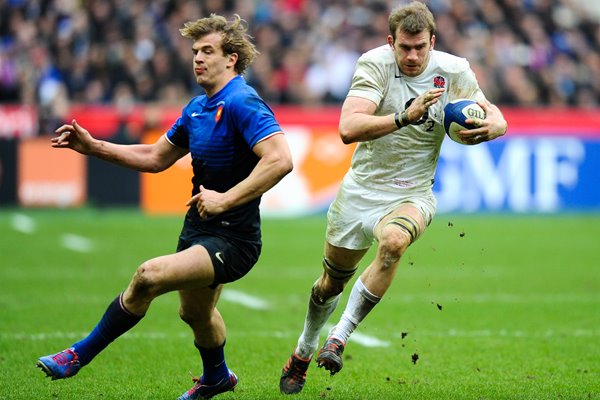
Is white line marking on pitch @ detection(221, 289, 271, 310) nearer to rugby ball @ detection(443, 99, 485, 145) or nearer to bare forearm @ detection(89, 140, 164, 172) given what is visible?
bare forearm @ detection(89, 140, 164, 172)

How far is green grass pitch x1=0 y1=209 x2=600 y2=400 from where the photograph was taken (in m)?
7.52

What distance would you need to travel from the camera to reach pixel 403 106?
736 centimetres

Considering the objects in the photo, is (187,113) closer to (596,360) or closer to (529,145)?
(596,360)

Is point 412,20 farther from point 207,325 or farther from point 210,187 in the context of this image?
point 207,325

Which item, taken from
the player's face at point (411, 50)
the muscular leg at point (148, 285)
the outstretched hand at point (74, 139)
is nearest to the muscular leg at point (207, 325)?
the muscular leg at point (148, 285)

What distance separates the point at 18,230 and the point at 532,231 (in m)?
8.58

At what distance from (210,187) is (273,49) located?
16.9 metres

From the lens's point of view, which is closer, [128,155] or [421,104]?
[421,104]

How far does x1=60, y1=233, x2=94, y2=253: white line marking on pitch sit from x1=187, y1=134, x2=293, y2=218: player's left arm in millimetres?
9841

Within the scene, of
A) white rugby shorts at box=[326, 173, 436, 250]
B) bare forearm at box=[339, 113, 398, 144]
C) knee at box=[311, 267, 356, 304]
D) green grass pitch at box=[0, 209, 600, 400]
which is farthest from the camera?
knee at box=[311, 267, 356, 304]

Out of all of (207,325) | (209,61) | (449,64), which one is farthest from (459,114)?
(207,325)

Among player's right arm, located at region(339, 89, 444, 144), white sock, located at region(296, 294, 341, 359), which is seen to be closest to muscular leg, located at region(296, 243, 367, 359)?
white sock, located at region(296, 294, 341, 359)

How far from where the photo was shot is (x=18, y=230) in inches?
710

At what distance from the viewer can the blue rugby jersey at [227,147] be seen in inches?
259
